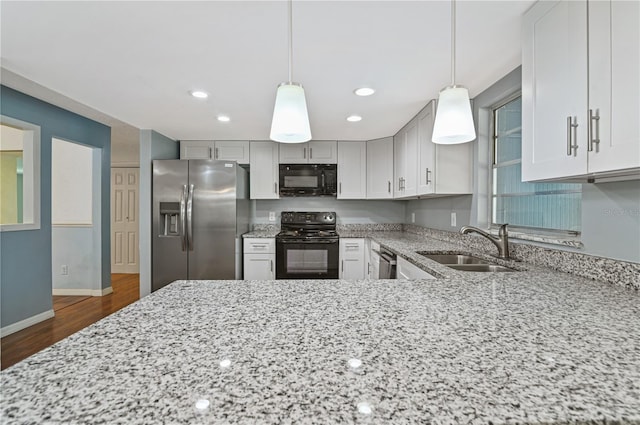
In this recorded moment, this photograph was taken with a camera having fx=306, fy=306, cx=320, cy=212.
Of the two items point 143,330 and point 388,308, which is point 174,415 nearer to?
point 143,330

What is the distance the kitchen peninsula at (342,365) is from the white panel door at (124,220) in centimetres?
551

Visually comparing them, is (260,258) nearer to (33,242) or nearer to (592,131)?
(33,242)

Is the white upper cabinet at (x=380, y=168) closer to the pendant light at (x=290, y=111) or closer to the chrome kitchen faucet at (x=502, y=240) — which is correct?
A: the chrome kitchen faucet at (x=502, y=240)

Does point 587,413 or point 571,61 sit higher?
point 571,61

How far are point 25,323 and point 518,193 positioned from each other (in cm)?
444

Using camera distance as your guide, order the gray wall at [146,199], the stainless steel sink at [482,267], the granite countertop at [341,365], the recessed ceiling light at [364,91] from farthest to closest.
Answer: the gray wall at [146,199]
the recessed ceiling light at [364,91]
the stainless steel sink at [482,267]
the granite countertop at [341,365]

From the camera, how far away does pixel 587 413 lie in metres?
0.46

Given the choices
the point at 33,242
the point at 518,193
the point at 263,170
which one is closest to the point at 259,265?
the point at 263,170

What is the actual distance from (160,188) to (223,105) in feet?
4.66

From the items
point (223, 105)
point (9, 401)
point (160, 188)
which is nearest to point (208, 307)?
point (9, 401)

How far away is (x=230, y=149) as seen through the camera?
405cm

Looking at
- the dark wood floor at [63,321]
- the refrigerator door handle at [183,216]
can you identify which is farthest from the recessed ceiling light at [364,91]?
the dark wood floor at [63,321]

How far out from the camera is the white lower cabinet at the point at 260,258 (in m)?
3.67

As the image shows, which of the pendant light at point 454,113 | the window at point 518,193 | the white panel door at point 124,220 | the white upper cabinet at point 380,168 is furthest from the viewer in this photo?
the white panel door at point 124,220
